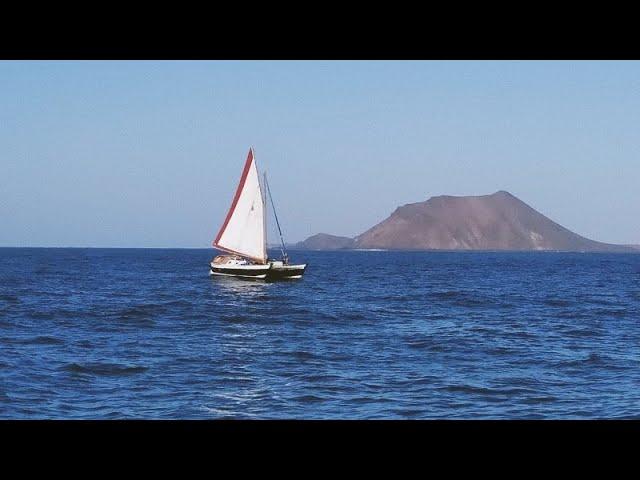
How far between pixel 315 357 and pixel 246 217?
29.6 metres

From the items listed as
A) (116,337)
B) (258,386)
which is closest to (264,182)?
(116,337)

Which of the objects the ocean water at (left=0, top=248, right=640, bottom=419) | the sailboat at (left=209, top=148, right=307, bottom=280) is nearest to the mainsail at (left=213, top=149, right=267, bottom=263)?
the sailboat at (left=209, top=148, right=307, bottom=280)

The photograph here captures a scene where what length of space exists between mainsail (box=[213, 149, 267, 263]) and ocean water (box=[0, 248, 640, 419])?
6.24 m

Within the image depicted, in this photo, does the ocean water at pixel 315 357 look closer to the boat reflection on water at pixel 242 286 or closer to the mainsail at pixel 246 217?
the boat reflection on water at pixel 242 286

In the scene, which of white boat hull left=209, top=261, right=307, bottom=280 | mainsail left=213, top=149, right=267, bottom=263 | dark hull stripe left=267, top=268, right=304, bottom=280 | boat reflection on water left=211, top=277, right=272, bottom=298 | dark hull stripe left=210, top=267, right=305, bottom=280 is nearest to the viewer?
boat reflection on water left=211, top=277, right=272, bottom=298

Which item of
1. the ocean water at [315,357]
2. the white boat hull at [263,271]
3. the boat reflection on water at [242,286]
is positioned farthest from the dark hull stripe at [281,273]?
the ocean water at [315,357]

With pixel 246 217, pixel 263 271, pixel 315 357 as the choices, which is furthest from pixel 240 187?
pixel 315 357

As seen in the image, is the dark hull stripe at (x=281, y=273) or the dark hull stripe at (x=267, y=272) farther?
the dark hull stripe at (x=281, y=273)

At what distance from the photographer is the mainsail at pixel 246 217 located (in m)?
50.4

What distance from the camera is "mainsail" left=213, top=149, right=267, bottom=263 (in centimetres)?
5044

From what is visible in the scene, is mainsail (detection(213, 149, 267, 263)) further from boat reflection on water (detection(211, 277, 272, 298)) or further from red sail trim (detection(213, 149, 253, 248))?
boat reflection on water (detection(211, 277, 272, 298))

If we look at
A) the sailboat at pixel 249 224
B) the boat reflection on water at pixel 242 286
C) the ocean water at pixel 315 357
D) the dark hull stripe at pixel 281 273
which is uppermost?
the sailboat at pixel 249 224

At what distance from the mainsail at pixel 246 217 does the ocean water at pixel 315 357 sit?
624 centimetres
